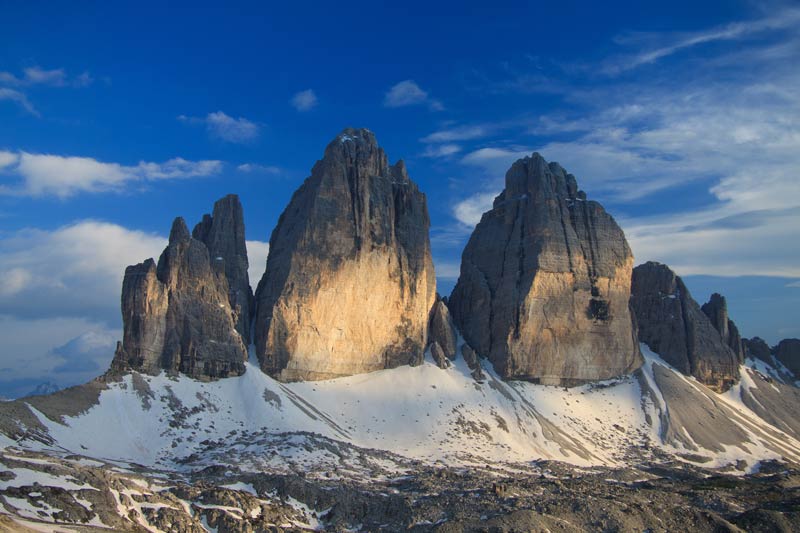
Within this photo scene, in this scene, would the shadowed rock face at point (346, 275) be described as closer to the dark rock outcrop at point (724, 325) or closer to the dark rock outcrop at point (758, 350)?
the dark rock outcrop at point (724, 325)

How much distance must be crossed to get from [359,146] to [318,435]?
50180 mm

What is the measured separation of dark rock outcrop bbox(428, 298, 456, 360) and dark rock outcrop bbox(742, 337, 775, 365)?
234 ft

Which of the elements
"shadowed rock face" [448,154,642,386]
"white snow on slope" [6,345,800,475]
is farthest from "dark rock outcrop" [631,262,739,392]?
"shadowed rock face" [448,154,642,386]

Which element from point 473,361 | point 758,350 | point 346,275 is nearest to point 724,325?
point 758,350

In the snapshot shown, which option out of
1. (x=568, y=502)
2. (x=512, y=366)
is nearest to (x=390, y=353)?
(x=512, y=366)

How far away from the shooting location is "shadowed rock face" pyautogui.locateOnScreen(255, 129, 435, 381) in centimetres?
11244

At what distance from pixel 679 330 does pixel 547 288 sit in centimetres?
3027

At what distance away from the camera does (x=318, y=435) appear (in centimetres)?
9338

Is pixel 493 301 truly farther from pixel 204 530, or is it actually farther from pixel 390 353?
pixel 204 530

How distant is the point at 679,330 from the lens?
145000 millimetres

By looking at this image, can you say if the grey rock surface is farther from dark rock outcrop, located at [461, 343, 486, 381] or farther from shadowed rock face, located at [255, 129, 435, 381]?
dark rock outcrop, located at [461, 343, 486, 381]

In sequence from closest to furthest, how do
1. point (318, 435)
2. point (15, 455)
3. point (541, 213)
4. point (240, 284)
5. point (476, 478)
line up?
point (15, 455)
point (476, 478)
point (318, 435)
point (240, 284)
point (541, 213)

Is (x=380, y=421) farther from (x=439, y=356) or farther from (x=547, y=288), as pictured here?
(x=547, y=288)

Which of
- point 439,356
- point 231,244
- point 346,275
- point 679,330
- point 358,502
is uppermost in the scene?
point 231,244
